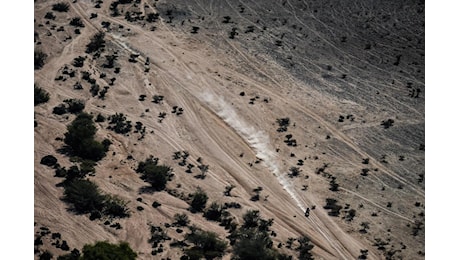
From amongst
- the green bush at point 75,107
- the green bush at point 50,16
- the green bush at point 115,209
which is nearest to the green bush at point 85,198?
the green bush at point 115,209

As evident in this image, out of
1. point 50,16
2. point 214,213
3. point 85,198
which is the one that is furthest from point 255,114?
point 50,16

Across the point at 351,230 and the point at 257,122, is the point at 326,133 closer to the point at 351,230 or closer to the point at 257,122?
the point at 257,122

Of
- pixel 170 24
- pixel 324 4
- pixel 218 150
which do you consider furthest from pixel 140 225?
pixel 324 4

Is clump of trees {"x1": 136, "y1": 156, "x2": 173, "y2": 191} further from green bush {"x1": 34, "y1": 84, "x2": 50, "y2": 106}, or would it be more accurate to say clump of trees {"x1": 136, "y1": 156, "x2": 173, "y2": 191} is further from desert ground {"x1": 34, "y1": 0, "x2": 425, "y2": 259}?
green bush {"x1": 34, "y1": 84, "x2": 50, "y2": 106}

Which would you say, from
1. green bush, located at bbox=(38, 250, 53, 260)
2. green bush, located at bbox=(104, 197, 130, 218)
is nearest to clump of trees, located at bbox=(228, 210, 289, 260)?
green bush, located at bbox=(104, 197, 130, 218)

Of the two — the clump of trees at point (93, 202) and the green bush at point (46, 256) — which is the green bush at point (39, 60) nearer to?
the clump of trees at point (93, 202)
